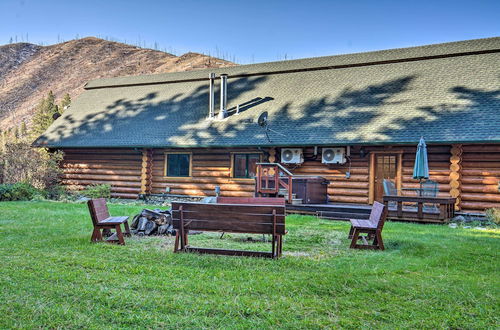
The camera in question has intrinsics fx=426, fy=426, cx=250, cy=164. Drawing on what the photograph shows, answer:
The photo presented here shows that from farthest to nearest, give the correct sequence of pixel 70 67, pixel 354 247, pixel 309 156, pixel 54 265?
pixel 70 67
pixel 309 156
pixel 354 247
pixel 54 265

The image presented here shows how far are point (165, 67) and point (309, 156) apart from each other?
181 ft

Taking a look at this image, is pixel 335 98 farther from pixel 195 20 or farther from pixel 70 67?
pixel 70 67

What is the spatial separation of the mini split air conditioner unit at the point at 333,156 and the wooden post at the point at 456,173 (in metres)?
3.45

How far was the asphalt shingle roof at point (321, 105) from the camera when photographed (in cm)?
1395

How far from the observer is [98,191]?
735 inches

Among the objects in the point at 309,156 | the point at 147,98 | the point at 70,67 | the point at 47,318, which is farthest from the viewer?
the point at 70,67

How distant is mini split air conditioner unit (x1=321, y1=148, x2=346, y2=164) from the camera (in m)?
14.9

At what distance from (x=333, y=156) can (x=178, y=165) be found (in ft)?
22.3

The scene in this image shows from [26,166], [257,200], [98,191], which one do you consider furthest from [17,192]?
[257,200]

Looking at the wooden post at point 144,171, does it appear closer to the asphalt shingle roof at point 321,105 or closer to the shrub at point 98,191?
the asphalt shingle roof at point 321,105

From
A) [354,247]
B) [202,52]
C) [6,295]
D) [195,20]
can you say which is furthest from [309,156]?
[202,52]

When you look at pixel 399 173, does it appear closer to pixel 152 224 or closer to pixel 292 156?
pixel 292 156

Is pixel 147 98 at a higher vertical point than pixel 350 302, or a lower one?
higher

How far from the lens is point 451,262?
6.29 metres
